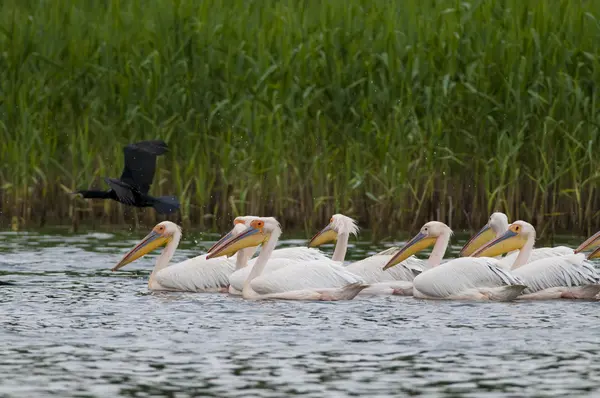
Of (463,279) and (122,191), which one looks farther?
(122,191)

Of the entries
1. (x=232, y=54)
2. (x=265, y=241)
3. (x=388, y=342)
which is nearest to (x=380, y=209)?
(x=232, y=54)

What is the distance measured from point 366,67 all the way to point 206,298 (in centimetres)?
452

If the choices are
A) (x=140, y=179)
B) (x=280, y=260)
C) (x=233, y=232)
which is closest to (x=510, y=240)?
(x=280, y=260)

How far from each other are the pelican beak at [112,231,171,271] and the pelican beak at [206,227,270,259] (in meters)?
0.73

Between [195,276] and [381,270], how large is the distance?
1.34 metres

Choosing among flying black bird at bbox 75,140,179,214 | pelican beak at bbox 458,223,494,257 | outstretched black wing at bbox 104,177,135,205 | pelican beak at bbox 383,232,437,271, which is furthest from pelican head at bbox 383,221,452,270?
outstretched black wing at bbox 104,177,135,205

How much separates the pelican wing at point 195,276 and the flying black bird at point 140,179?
0.63 meters

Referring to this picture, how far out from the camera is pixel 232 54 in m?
15.6

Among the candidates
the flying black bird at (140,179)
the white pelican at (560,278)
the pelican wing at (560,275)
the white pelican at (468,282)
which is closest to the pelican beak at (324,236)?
the flying black bird at (140,179)

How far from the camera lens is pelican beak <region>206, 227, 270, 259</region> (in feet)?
38.9

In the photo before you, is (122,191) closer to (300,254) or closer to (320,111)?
(300,254)

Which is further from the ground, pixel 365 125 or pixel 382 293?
pixel 365 125

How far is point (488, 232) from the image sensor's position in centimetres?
1241

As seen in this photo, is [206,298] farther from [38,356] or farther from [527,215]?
[527,215]
